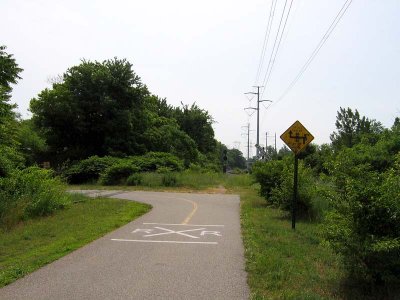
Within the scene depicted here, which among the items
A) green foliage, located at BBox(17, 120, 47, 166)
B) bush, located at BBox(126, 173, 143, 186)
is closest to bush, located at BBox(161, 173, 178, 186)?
bush, located at BBox(126, 173, 143, 186)

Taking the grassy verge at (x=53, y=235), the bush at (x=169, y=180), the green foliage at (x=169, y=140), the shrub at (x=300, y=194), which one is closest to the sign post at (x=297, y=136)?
the shrub at (x=300, y=194)

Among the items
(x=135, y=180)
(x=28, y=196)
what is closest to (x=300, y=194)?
(x=28, y=196)

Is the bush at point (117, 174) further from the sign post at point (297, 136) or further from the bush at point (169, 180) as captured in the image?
the sign post at point (297, 136)

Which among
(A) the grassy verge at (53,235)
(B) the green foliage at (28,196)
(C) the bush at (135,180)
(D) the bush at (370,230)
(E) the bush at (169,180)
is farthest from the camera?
(C) the bush at (135,180)

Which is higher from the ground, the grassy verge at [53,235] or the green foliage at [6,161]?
the green foliage at [6,161]

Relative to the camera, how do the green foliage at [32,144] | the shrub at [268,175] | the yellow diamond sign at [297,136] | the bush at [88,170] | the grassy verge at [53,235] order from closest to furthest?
the grassy verge at [53,235], the yellow diamond sign at [297,136], the shrub at [268,175], the bush at [88,170], the green foliage at [32,144]

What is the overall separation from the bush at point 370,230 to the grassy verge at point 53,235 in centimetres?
536

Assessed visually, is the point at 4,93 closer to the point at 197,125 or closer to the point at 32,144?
the point at 32,144

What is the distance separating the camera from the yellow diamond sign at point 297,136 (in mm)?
15641

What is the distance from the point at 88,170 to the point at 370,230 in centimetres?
4453

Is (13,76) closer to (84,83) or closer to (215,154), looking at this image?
(84,83)

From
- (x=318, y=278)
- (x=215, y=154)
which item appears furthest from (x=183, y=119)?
(x=318, y=278)

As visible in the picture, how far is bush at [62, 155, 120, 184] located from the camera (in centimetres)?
4920

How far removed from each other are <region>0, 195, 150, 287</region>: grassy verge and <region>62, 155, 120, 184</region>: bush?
27883mm
